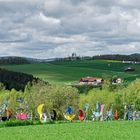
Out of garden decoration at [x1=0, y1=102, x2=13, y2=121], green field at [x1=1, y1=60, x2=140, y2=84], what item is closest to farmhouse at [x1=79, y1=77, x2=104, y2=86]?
green field at [x1=1, y1=60, x2=140, y2=84]

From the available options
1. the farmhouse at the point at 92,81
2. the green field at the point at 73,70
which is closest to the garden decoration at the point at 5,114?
the farmhouse at the point at 92,81

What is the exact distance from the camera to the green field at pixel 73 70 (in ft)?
484

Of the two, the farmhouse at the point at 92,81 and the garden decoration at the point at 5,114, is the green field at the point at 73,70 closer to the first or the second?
the farmhouse at the point at 92,81

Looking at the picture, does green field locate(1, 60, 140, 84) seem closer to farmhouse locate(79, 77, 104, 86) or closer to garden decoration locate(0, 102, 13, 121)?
farmhouse locate(79, 77, 104, 86)

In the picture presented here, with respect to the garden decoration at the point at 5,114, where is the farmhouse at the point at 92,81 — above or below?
below

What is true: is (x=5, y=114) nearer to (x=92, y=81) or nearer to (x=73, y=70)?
(x=92, y=81)

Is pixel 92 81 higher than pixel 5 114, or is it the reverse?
pixel 5 114

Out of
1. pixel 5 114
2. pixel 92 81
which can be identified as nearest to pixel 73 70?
pixel 92 81

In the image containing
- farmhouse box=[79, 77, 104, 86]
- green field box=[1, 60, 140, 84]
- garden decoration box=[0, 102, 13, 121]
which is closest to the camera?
garden decoration box=[0, 102, 13, 121]

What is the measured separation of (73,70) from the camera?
16150 centimetres

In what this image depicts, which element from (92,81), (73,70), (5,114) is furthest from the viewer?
(73,70)

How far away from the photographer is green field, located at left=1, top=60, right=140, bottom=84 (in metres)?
148

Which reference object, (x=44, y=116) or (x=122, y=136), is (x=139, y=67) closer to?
(x=44, y=116)

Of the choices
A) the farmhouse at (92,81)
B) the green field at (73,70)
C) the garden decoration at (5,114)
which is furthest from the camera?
the green field at (73,70)
